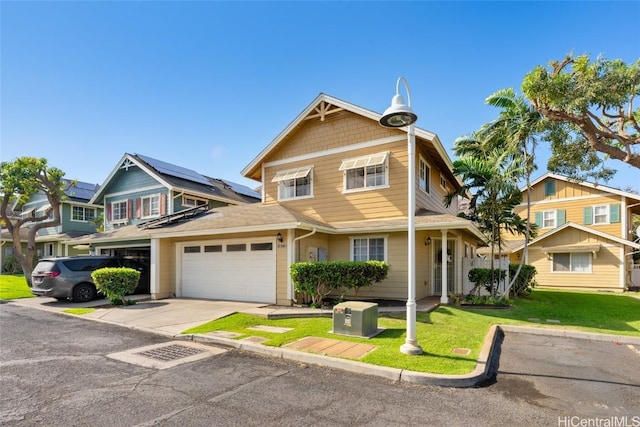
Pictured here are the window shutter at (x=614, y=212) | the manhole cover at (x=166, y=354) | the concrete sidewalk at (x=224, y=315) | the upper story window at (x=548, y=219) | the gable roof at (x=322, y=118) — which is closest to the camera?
the concrete sidewalk at (x=224, y=315)

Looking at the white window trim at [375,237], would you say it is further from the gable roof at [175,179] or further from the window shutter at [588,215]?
the window shutter at [588,215]

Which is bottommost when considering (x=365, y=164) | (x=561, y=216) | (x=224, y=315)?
(x=224, y=315)

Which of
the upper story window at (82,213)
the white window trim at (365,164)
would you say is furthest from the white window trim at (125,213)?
the white window trim at (365,164)

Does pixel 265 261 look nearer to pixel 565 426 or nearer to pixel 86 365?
pixel 86 365

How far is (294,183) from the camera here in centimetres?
1487

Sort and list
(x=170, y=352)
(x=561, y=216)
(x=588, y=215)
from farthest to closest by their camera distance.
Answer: (x=561, y=216)
(x=588, y=215)
(x=170, y=352)

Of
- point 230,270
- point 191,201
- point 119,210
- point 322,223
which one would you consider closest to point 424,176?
point 322,223

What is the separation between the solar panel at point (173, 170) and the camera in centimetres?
2194

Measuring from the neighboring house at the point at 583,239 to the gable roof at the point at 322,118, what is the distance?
13.5 meters

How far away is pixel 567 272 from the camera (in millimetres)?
22344

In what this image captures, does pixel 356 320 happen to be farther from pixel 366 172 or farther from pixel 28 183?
pixel 28 183

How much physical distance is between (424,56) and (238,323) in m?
9.57

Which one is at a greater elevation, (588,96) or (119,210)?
(588,96)

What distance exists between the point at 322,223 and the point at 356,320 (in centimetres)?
574
